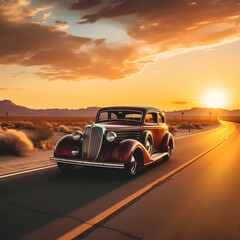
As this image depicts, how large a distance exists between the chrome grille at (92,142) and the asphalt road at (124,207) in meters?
0.62

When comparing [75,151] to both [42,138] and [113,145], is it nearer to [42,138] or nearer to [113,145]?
[113,145]

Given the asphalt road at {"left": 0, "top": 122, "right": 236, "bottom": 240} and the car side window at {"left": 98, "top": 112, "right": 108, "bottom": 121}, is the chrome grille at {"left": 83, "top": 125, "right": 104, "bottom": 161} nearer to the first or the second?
the asphalt road at {"left": 0, "top": 122, "right": 236, "bottom": 240}

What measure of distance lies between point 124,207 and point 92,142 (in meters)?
2.85

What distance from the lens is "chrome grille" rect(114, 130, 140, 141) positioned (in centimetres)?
817

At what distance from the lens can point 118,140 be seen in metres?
8.13

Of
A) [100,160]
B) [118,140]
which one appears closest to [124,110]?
[118,140]

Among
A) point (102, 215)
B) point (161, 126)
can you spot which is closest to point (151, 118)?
point (161, 126)

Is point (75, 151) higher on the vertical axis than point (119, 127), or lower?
lower

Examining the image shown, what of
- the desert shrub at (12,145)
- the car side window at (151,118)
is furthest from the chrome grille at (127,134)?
the desert shrub at (12,145)

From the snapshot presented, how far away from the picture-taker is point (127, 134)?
27.9 ft

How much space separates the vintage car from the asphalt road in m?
0.45

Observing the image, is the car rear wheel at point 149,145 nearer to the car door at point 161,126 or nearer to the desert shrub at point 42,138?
the car door at point 161,126

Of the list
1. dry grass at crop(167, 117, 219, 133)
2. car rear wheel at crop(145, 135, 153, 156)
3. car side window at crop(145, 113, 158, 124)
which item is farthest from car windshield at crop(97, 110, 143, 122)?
dry grass at crop(167, 117, 219, 133)

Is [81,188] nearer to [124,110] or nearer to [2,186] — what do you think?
[2,186]
